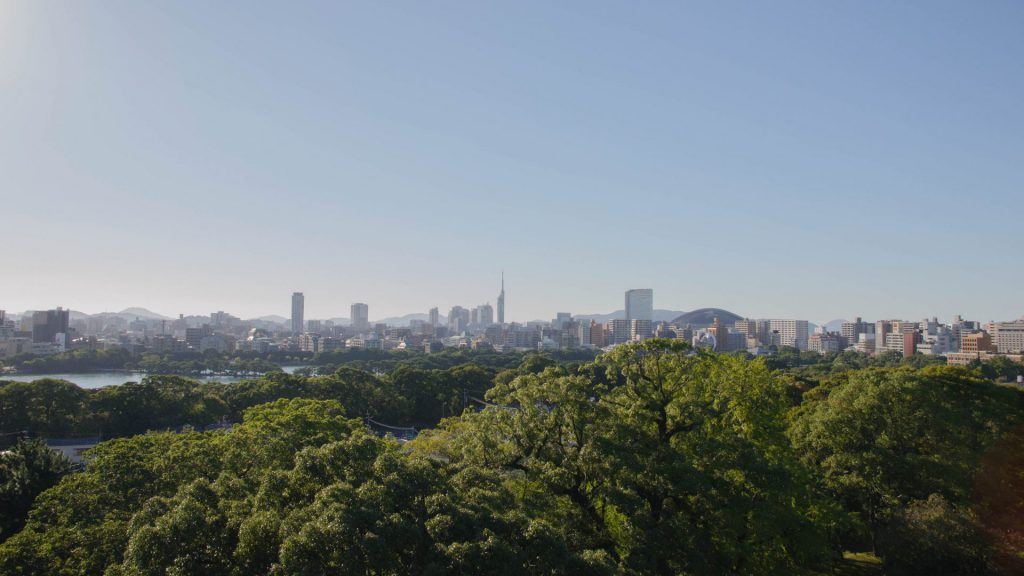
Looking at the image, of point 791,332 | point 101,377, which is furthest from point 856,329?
point 101,377

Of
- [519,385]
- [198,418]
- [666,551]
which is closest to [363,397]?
[198,418]

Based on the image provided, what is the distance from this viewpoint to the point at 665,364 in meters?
12.2

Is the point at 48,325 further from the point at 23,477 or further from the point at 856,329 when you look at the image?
the point at 856,329

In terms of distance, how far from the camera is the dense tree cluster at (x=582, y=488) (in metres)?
7.24

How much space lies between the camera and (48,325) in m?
110

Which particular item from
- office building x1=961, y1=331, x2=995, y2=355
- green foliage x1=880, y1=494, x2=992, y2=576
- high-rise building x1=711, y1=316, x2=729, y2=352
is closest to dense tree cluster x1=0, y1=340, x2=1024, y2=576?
green foliage x1=880, y1=494, x2=992, y2=576

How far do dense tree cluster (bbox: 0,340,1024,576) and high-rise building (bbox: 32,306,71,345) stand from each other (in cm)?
11767

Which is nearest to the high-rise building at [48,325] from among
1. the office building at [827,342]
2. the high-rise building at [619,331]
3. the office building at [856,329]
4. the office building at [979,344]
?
the high-rise building at [619,331]

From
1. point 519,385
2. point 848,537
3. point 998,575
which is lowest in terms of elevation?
point 848,537

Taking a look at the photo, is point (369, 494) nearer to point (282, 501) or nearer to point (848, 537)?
point (282, 501)

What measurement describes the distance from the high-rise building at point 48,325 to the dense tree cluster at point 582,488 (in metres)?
118

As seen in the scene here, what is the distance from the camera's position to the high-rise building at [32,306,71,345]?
109 metres

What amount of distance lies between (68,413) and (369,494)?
29748 millimetres

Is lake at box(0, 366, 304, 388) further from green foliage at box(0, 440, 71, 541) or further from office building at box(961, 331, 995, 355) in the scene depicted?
office building at box(961, 331, 995, 355)
